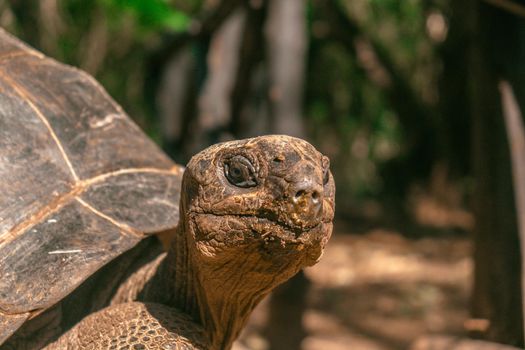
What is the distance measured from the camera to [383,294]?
6.03 metres

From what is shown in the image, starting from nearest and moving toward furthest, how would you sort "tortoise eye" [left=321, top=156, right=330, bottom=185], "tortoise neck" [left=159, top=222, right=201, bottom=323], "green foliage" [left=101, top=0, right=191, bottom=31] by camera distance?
"tortoise eye" [left=321, top=156, right=330, bottom=185]
"tortoise neck" [left=159, top=222, right=201, bottom=323]
"green foliage" [left=101, top=0, right=191, bottom=31]

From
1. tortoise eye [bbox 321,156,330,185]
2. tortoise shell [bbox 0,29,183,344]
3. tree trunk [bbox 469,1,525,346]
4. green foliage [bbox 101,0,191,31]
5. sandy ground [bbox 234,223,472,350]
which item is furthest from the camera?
sandy ground [bbox 234,223,472,350]

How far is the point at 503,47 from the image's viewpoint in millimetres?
3020

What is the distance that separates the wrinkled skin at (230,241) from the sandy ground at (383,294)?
182 centimetres

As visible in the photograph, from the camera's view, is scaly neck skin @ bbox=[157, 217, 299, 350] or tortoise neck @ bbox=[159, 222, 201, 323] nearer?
scaly neck skin @ bbox=[157, 217, 299, 350]

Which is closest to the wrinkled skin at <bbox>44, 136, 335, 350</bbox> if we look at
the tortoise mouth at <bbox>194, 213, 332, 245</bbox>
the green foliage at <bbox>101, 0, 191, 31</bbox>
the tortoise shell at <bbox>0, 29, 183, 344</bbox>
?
the tortoise mouth at <bbox>194, 213, 332, 245</bbox>

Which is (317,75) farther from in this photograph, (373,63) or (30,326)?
(30,326)

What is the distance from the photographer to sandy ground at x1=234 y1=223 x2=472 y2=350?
509 cm

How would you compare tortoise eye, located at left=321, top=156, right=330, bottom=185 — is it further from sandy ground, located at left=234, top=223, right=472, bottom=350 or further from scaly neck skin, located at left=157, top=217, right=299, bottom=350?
sandy ground, located at left=234, top=223, right=472, bottom=350

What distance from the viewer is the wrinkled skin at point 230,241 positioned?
1619 mm

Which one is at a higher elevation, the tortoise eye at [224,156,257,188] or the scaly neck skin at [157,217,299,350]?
the tortoise eye at [224,156,257,188]

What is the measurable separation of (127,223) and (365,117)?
9146 millimetres

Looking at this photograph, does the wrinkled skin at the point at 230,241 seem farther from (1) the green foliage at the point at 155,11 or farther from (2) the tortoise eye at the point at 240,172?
(1) the green foliage at the point at 155,11

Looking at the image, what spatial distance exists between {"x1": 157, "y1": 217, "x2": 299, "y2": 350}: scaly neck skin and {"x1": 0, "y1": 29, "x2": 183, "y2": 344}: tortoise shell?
15cm
